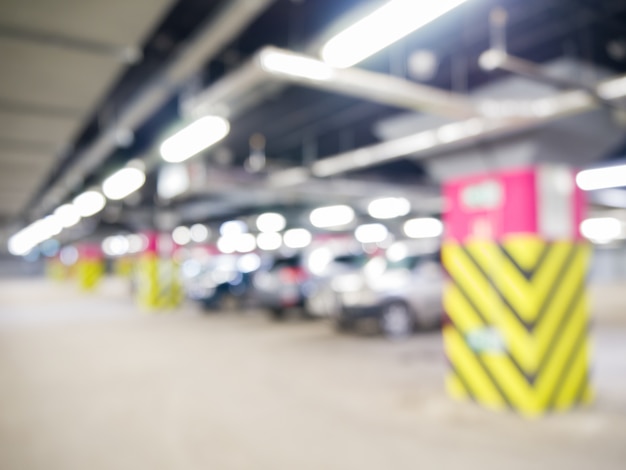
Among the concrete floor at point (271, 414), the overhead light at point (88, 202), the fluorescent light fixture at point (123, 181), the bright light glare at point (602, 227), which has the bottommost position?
the concrete floor at point (271, 414)

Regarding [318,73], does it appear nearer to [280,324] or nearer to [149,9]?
[149,9]

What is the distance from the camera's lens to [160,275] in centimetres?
1584

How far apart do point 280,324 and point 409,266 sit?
342 cm

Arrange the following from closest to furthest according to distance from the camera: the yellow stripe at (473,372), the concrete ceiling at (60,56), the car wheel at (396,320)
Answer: the concrete ceiling at (60,56)
the yellow stripe at (473,372)
the car wheel at (396,320)

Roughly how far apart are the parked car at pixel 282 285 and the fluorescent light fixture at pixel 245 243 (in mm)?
18948

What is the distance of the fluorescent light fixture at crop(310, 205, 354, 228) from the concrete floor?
10.7 meters

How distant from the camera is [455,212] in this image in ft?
17.9

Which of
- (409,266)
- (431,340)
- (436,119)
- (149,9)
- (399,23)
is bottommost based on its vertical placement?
(431,340)

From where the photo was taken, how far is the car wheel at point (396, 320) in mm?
9266

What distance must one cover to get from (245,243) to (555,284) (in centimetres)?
2855

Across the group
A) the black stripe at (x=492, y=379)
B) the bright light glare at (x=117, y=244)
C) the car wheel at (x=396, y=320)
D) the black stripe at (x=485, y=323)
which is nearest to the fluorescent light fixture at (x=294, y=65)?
the black stripe at (x=485, y=323)

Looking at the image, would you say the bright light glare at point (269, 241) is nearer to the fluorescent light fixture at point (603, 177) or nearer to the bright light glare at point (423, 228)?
the bright light glare at point (423, 228)

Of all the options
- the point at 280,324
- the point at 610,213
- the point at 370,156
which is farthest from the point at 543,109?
the point at 610,213

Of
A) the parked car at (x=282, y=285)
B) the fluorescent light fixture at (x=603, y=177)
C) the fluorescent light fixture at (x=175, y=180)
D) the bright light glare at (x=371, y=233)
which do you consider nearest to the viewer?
the fluorescent light fixture at (x=603, y=177)
